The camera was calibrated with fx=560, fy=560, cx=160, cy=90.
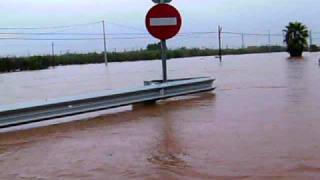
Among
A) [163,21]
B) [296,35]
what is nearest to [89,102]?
[163,21]

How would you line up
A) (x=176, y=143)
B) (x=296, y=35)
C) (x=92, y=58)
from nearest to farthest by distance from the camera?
(x=176, y=143) < (x=296, y=35) < (x=92, y=58)

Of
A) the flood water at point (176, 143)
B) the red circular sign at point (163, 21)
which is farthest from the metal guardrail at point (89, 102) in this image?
the red circular sign at point (163, 21)

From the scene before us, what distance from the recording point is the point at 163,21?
13.0 m

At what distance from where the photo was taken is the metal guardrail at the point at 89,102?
9.57m

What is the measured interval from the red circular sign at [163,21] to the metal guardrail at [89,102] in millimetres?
1200

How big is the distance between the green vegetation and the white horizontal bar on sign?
36.2m

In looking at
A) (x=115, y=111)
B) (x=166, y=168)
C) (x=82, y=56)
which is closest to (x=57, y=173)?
(x=166, y=168)

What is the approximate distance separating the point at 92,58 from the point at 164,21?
5416cm

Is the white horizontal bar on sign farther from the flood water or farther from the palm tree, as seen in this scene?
the palm tree

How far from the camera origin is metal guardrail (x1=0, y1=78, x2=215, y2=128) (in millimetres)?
9570

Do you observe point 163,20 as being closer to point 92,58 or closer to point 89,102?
point 89,102

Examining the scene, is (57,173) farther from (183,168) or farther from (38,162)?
(183,168)

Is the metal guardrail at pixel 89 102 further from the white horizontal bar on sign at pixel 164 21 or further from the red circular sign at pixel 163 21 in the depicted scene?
the white horizontal bar on sign at pixel 164 21

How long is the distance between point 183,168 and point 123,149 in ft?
4.72
